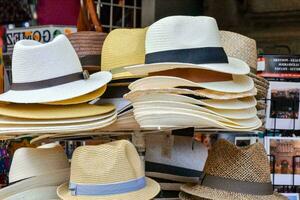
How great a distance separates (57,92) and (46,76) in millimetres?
54

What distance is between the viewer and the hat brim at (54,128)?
131cm

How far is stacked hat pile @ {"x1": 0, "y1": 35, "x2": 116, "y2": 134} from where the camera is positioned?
1.32 metres

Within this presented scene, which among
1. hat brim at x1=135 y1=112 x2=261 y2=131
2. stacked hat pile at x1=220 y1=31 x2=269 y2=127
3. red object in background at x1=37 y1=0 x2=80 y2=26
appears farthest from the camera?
red object in background at x1=37 y1=0 x2=80 y2=26

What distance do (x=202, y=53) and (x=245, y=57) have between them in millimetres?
254

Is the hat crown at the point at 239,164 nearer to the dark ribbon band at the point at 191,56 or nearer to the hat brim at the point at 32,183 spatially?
the dark ribbon band at the point at 191,56

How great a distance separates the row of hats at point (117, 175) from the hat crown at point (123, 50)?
0.74ft

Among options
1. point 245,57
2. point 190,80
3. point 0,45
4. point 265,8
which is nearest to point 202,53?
point 190,80

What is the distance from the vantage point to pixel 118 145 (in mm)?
1324

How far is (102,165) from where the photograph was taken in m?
1.29

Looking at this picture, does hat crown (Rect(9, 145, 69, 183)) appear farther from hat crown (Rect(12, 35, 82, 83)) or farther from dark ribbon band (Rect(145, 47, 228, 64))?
dark ribbon band (Rect(145, 47, 228, 64))

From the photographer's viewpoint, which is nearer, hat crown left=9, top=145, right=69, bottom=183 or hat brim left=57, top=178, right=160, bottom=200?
hat brim left=57, top=178, right=160, bottom=200

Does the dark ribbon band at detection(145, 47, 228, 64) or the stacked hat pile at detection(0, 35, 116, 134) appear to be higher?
the dark ribbon band at detection(145, 47, 228, 64)

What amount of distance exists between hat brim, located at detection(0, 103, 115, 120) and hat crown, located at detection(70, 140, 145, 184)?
91 millimetres

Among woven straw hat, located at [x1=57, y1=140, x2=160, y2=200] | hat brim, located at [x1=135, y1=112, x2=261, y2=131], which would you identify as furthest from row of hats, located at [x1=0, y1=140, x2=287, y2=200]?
hat brim, located at [x1=135, y1=112, x2=261, y2=131]
